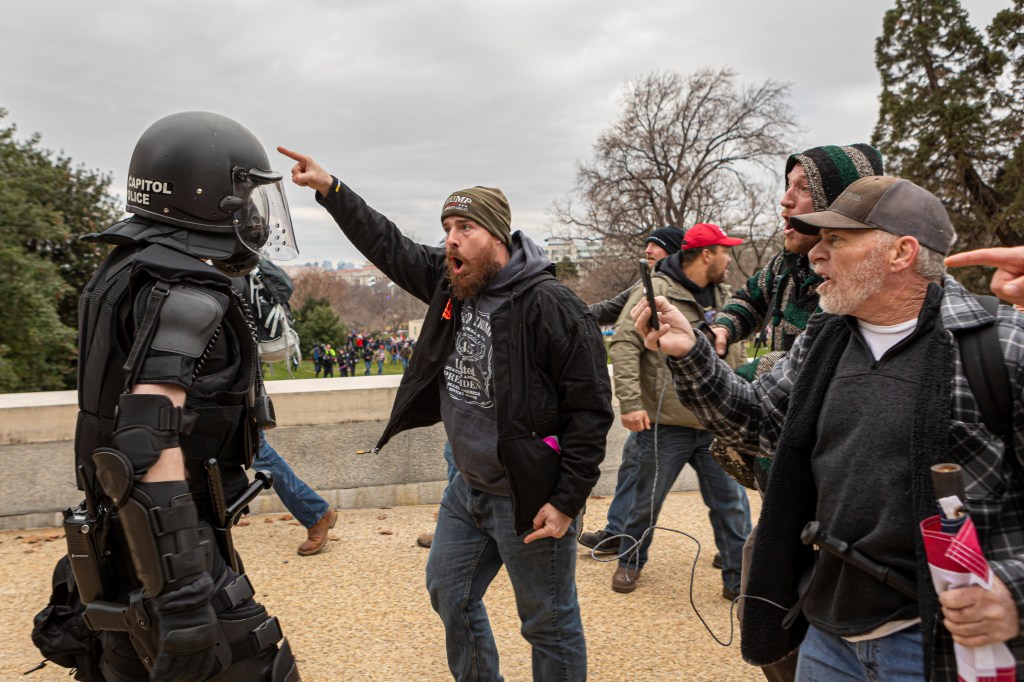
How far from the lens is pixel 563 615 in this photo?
298 cm

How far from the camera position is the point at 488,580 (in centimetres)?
313

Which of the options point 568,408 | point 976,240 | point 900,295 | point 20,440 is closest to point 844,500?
point 900,295

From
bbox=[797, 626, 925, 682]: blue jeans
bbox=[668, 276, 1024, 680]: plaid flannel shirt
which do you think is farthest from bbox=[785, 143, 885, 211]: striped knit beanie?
bbox=[797, 626, 925, 682]: blue jeans

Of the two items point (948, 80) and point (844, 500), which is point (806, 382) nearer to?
point (844, 500)

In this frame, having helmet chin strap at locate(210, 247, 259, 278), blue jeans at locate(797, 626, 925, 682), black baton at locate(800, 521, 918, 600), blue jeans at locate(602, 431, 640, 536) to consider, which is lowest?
blue jeans at locate(602, 431, 640, 536)

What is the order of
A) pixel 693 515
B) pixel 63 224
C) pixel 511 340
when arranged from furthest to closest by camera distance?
pixel 63 224, pixel 693 515, pixel 511 340

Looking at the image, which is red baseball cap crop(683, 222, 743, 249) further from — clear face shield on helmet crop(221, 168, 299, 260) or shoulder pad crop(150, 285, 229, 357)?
shoulder pad crop(150, 285, 229, 357)

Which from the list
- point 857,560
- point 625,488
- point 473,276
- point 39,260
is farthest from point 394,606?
point 39,260

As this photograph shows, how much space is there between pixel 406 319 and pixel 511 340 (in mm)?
66827

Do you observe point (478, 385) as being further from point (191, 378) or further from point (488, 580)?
point (191, 378)

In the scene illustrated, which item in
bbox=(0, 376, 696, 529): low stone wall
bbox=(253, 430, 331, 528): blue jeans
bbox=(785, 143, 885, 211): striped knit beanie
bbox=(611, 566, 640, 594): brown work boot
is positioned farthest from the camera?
bbox=(0, 376, 696, 529): low stone wall

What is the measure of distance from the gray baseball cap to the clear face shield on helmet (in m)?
1.89

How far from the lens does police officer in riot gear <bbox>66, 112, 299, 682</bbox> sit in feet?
7.35

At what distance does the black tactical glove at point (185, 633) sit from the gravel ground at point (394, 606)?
1672 mm
